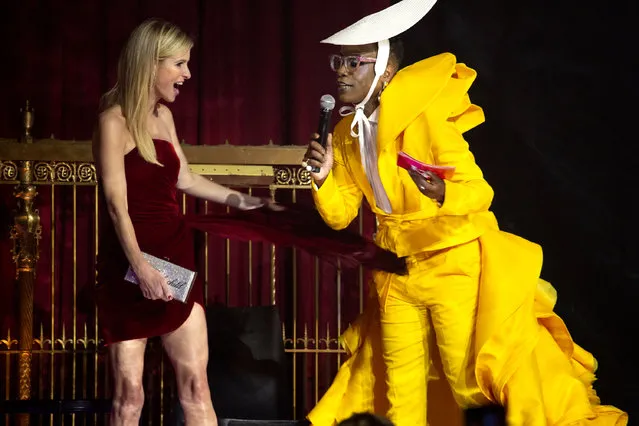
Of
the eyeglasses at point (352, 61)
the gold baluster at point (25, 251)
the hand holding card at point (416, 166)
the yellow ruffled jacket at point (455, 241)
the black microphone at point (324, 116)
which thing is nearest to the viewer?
the black microphone at point (324, 116)

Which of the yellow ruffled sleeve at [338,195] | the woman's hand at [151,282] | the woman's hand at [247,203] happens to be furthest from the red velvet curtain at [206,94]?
the woman's hand at [151,282]

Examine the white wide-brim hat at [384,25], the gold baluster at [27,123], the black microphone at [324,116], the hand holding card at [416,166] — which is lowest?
the hand holding card at [416,166]

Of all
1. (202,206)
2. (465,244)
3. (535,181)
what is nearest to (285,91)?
(202,206)

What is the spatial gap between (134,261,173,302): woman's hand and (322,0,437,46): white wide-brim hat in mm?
1154

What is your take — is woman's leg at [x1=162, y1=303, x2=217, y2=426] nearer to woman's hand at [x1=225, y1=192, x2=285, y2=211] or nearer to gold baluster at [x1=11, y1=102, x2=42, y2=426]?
woman's hand at [x1=225, y1=192, x2=285, y2=211]

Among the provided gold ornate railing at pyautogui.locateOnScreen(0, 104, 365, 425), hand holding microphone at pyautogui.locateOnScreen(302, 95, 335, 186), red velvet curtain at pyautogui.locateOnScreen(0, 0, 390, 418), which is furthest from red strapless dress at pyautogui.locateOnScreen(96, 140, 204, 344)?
red velvet curtain at pyautogui.locateOnScreen(0, 0, 390, 418)

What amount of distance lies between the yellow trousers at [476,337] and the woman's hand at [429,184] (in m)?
0.34

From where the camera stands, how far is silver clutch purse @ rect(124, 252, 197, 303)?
3744mm

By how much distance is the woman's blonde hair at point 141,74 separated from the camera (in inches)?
146

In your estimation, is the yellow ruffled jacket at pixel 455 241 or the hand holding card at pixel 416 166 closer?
the hand holding card at pixel 416 166

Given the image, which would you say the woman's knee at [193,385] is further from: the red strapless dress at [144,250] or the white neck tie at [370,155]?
the white neck tie at [370,155]

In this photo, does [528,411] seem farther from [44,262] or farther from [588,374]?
[44,262]

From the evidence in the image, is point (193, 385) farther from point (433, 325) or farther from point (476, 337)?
point (476, 337)

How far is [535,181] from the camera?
19.3ft
